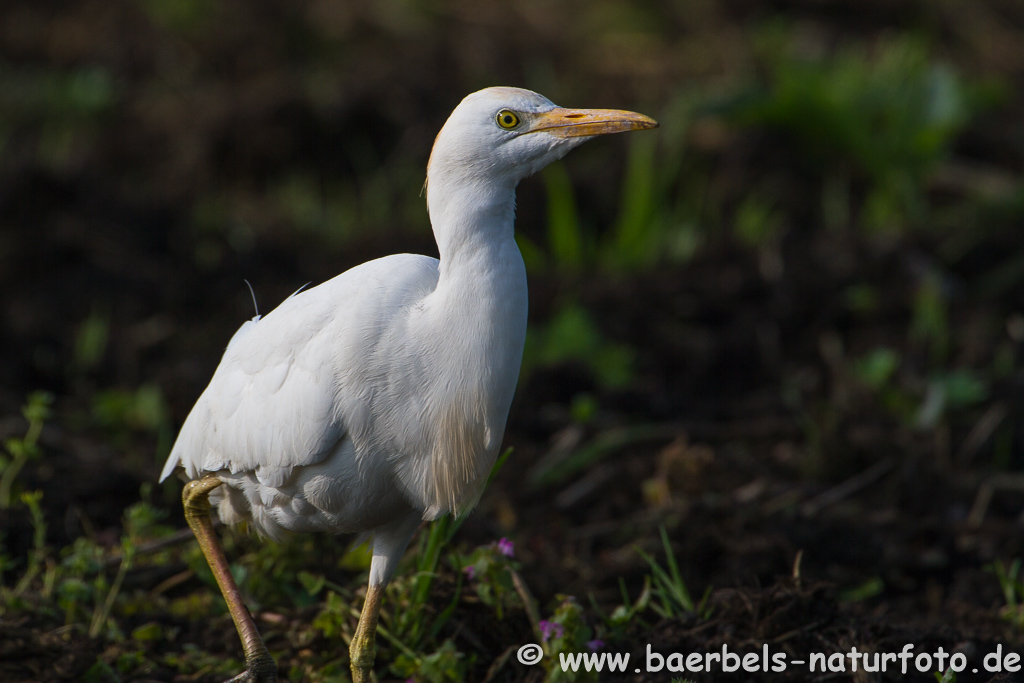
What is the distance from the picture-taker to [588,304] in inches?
227

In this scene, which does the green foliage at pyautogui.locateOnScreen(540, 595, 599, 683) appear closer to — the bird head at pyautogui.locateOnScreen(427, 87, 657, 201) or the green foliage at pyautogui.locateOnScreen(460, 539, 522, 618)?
the green foliage at pyautogui.locateOnScreen(460, 539, 522, 618)

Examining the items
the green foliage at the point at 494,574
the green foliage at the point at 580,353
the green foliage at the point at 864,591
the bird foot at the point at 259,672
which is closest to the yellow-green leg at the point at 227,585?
the bird foot at the point at 259,672

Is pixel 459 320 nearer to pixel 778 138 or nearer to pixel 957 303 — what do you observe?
pixel 957 303

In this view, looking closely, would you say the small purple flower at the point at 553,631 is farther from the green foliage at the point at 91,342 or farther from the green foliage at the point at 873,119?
the green foliage at the point at 873,119

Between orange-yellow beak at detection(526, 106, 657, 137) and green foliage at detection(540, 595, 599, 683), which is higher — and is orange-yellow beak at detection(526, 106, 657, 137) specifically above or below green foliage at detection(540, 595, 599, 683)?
above

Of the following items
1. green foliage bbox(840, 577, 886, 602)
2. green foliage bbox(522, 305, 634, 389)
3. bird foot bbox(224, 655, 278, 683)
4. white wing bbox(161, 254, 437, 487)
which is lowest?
green foliage bbox(840, 577, 886, 602)

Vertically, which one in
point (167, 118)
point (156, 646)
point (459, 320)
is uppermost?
point (167, 118)

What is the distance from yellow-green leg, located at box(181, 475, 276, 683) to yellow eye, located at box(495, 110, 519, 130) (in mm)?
1419

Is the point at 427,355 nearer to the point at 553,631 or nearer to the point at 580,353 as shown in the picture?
the point at 553,631

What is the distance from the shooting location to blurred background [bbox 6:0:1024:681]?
3.30m

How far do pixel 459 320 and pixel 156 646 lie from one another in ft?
5.42

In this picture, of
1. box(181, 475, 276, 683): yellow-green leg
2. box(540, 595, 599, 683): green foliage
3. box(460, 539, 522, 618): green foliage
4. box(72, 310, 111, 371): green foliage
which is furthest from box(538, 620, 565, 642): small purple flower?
box(72, 310, 111, 371): green foliage

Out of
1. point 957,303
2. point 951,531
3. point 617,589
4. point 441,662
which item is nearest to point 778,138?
point 957,303

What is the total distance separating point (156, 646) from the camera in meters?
3.25
